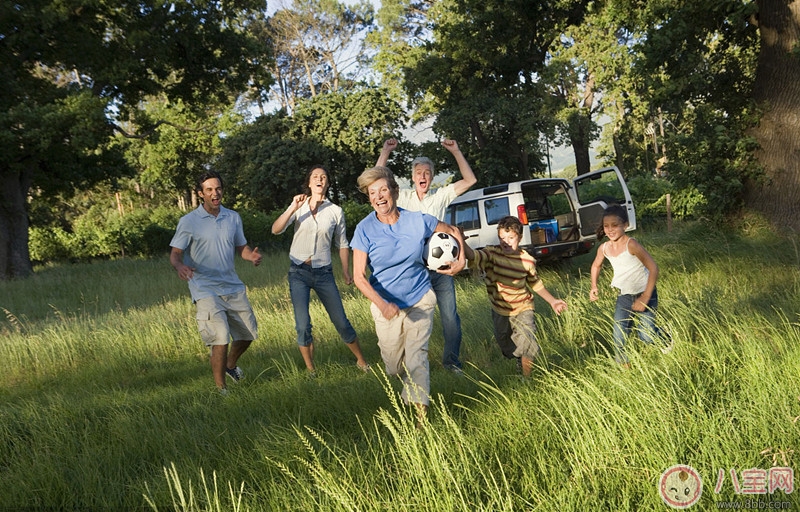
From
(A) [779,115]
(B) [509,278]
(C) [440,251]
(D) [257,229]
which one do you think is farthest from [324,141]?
(C) [440,251]

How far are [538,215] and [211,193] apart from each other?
928 centimetres

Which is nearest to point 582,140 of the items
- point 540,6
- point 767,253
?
point 540,6

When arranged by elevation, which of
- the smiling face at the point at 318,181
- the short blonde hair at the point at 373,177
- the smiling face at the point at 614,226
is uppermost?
the smiling face at the point at 318,181

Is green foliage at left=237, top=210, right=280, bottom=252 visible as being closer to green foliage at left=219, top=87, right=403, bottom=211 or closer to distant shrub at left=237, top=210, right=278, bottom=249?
distant shrub at left=237, top=210, right=278, bottom=249

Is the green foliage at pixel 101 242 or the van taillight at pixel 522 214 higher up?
the green foliage at pixel 101 242

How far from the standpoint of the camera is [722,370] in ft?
15.0

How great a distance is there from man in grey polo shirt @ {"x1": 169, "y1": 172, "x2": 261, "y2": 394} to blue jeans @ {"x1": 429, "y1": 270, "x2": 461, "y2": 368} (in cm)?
164

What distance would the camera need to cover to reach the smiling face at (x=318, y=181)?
6.47 meters

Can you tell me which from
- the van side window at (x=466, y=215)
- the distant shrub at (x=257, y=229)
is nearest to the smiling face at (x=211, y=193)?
the van side window at (x=466, y=215)

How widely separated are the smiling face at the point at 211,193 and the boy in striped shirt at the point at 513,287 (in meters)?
2.30

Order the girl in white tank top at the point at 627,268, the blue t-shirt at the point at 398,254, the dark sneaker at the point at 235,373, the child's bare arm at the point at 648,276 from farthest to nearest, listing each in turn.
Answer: the dark sneaker at the point at 235,373 < the girl in white tank top at the point at 627,268 < the child's bare arm at the point at 648,276 < the blue t-shirt at the point at 398,254

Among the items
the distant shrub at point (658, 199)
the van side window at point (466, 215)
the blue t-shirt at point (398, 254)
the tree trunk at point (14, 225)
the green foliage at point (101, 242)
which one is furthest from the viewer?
the green foliage at point (101, 242)

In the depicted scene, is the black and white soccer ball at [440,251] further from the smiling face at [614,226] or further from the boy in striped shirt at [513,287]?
the smiling face at [614,226]

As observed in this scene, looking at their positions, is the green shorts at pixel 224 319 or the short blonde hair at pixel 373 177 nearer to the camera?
the short blonde hair at pixel 373 177
